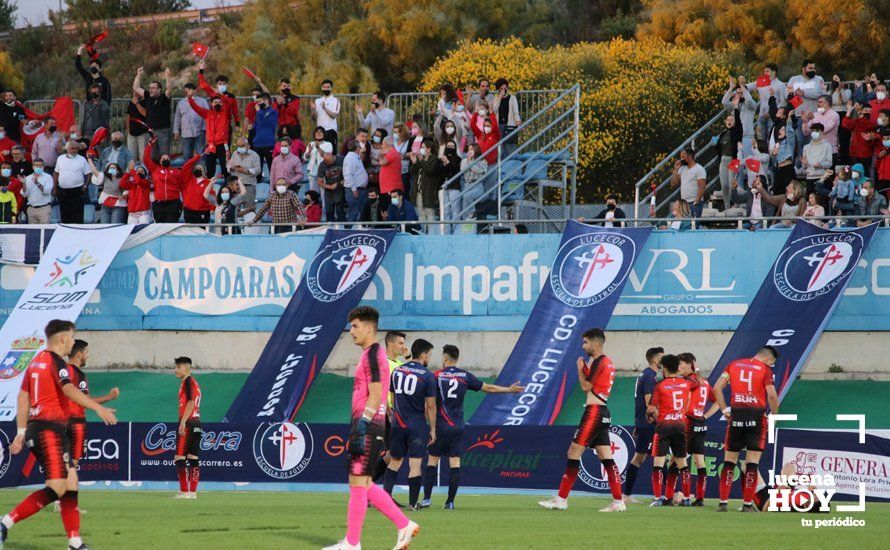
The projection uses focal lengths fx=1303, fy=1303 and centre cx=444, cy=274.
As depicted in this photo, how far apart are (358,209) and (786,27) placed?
2487 cm

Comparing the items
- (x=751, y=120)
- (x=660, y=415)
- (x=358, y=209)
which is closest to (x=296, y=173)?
(x=358, y=209)

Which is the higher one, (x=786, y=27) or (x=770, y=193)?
(x=786, y=27)

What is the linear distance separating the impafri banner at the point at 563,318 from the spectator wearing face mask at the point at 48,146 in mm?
11960

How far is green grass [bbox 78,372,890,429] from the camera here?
74.3ft

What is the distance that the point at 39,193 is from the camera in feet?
90.3

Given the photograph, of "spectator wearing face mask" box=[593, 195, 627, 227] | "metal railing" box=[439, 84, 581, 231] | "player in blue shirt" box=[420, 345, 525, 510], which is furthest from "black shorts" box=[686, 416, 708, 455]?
"metal railing" box=[439, 84, 581, 231]

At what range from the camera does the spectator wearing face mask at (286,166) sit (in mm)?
27156

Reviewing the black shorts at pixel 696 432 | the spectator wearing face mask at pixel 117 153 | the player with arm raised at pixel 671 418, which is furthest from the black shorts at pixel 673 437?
the spectator wearing face mask at pixel 117 153

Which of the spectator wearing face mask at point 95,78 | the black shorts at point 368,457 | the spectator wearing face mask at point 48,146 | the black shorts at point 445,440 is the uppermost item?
the spectator wearing face mask at point 95,78

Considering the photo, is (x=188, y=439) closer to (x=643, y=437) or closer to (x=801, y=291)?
(x=643, y=437)

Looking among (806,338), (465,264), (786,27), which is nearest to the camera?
(806,338)

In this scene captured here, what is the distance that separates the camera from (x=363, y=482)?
1118 cm

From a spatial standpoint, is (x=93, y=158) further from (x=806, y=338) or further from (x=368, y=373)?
(x=368, y=373)

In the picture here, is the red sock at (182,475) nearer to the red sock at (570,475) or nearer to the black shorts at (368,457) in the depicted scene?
the red sock at (570,475)
